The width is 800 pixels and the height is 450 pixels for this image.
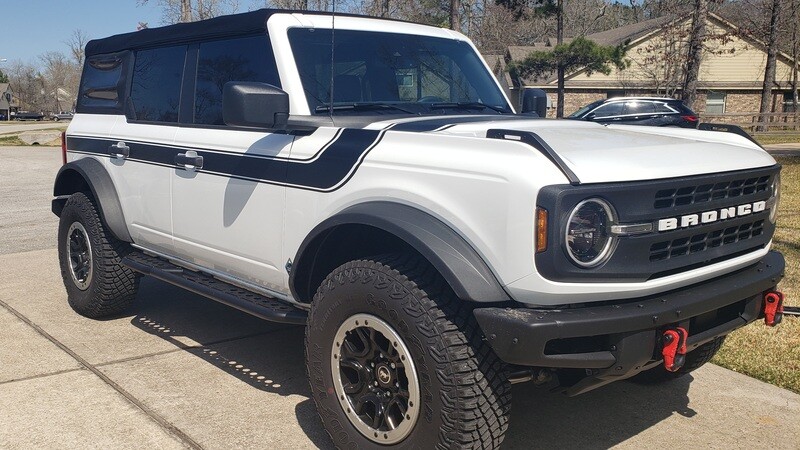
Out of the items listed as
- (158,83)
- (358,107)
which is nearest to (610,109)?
(158,83)

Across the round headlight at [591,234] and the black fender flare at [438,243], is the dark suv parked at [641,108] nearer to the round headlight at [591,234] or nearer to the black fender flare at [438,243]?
the black fender flare at [438,243]

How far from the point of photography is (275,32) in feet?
13.4

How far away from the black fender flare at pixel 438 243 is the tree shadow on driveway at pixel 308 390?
117 centimetres

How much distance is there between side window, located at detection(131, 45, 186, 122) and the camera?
4809mm

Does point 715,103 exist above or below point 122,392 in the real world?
above

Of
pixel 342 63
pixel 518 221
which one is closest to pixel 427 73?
pixel 342 63

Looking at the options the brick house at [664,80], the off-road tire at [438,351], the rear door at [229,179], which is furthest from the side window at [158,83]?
the brick house at [664,80]

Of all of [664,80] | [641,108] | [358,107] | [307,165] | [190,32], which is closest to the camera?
[307,165]

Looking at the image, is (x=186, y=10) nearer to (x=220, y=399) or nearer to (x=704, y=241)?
(x=220, y=399)

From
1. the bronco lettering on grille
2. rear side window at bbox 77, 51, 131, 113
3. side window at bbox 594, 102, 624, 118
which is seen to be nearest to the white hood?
the bronco lettering on grille

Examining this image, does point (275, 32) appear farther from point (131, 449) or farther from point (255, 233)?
point (131, 449)

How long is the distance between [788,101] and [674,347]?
1822 inches

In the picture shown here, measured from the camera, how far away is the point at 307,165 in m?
3.66

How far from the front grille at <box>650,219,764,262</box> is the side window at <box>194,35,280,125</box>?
6.86ft
